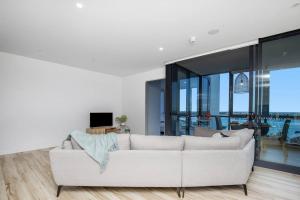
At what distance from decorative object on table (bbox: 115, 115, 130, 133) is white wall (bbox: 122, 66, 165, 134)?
0.21 meters

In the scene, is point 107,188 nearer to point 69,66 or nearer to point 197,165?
point 197,165

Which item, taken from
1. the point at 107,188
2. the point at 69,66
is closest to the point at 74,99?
the point at 69,66

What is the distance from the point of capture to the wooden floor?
216 cm

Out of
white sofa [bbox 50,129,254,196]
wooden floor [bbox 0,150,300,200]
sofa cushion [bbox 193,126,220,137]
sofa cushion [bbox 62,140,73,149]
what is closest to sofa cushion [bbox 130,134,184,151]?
white sofa [bbox 50,129,254,196]

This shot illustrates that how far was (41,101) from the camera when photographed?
452cm

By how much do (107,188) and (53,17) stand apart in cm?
275

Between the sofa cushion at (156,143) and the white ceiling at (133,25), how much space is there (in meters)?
1.86

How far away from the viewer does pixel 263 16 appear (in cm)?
248

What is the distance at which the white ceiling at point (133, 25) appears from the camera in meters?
2.24

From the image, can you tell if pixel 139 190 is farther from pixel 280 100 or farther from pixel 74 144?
pixel 280 100

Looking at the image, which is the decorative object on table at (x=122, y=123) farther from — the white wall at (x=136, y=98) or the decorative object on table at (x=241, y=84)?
the decorative object on table at (x=241, y=84)

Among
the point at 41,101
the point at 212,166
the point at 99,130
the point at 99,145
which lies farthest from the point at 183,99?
the point at 41,101

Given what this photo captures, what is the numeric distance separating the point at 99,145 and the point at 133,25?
2.02 meters

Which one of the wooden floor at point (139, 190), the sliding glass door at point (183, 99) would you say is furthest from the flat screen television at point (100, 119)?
the wooden floor at point (139, 190)
